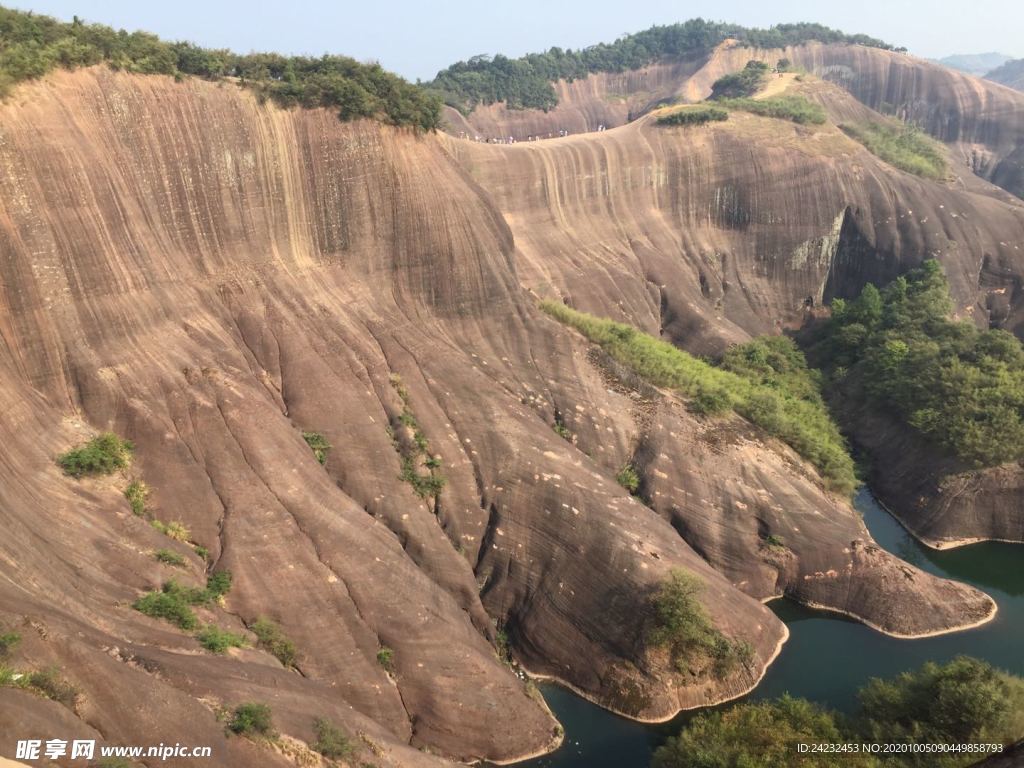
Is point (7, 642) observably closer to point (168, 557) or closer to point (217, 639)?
A: point (217, 639)

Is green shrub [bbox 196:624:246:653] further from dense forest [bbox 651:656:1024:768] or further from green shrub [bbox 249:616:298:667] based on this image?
dense forest [bbox 651:656:1024:768]

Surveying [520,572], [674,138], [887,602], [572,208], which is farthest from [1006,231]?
[520,572]

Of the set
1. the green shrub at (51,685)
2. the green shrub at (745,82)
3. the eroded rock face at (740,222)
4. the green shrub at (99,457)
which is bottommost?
the green shrub at (51,685)

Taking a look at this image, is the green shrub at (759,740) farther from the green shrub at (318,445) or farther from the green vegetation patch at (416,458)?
the green shrub at (318,445)

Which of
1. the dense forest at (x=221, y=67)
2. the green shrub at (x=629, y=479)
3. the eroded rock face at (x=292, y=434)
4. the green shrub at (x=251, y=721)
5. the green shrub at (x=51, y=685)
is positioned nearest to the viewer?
the green shrub at (x=51, y=685)

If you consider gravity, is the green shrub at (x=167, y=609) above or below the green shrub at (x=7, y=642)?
below

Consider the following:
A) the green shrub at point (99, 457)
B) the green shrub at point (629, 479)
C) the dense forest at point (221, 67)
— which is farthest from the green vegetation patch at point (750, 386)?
the green shrub at point (99, 457)

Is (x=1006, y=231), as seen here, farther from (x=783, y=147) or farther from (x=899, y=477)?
(x=899, y=477)

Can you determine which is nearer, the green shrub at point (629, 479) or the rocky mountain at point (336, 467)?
the rocky mountain at point (336, 467)
